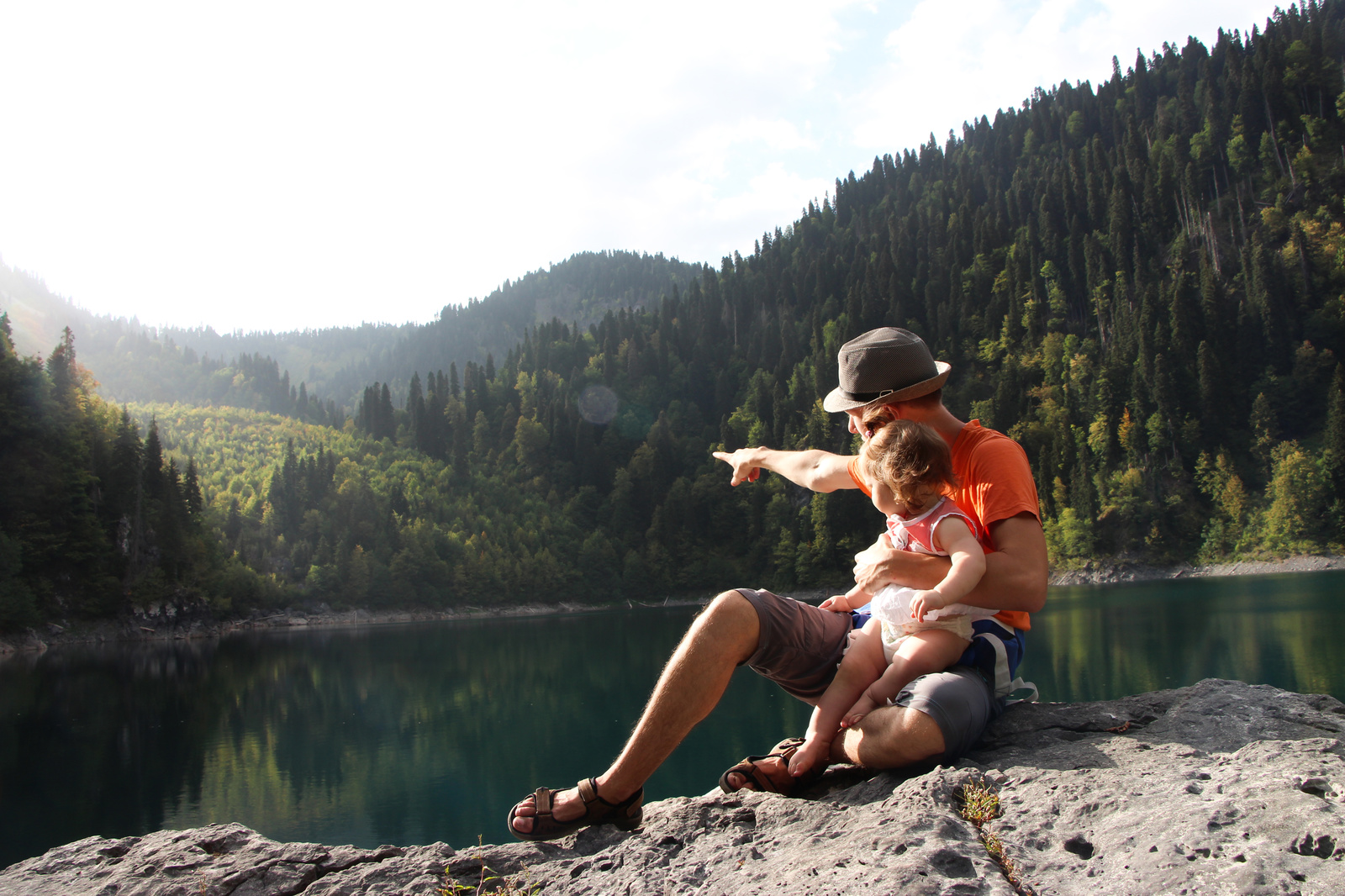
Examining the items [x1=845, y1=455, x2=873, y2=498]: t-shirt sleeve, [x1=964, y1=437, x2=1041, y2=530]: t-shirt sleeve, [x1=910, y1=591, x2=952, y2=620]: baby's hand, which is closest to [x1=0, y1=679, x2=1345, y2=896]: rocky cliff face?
[x1=910, y1=591, x2=952, y2=620]: baby's hand

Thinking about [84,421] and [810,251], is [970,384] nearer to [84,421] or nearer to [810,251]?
[810,251]

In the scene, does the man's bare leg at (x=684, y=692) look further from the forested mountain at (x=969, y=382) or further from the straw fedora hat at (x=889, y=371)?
the forested mountain at (x=969, y=382)

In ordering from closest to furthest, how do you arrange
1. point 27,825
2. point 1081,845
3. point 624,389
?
1. point 1081,845
2. point 27,825
3. point 624,389

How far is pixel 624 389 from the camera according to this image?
130 metres

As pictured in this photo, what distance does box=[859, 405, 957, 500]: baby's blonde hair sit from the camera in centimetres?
331

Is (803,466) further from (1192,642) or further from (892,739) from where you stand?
(1192,642)

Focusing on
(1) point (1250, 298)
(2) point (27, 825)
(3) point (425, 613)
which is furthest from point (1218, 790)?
(1) point (1250, 298)

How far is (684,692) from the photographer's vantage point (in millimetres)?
3314

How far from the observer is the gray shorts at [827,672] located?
330 centimetres

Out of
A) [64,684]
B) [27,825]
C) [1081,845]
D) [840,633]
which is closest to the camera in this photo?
[1081,845]

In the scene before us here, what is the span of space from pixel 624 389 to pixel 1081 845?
5044 inches

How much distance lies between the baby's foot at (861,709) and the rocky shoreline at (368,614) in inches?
2602

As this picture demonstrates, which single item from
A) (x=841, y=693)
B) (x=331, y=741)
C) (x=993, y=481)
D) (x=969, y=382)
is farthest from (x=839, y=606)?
(x=969, y=382)

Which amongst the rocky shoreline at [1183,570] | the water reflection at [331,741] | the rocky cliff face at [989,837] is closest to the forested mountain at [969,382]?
the rocky shoreline at [1183,570]
